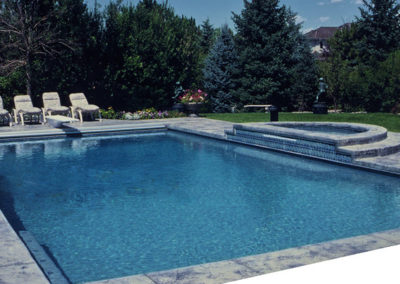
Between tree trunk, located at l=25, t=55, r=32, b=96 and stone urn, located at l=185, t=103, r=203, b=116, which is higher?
tree trunk, located at l=25, t=55, r=32, b=96

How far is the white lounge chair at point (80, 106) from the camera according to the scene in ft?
55.2

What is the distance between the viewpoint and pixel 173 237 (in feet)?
18.4

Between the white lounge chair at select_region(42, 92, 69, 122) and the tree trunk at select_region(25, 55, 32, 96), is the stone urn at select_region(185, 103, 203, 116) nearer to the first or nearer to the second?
the white lounge chair at select_region(42, 92, 69, 122)

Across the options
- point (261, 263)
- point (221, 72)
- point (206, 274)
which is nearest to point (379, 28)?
point (221, 72)

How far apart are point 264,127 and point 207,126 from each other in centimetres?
389

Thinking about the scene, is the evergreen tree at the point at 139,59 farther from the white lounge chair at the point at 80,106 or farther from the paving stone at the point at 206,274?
the paving stone at the point at 206,274

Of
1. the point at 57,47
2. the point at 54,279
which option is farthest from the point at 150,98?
the point at 54,279

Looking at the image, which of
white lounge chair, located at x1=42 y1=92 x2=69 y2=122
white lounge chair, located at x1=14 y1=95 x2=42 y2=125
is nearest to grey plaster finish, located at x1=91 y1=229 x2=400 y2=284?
white lounge chair, located at x1=14 y1=95 x2=42 y2=125

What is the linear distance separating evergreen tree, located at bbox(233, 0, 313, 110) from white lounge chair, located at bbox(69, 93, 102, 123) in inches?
340

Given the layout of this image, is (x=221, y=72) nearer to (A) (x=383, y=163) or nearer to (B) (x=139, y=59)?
(B) (x=139, y=59)

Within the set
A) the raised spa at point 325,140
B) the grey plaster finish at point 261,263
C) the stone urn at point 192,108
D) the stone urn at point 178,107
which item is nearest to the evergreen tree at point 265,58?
the stone urn at point 192,108

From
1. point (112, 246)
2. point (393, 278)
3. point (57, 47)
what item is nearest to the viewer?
point (393, 278)

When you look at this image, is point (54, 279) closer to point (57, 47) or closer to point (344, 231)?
point (344, 231)

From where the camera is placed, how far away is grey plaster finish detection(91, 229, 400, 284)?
3.74 metres
